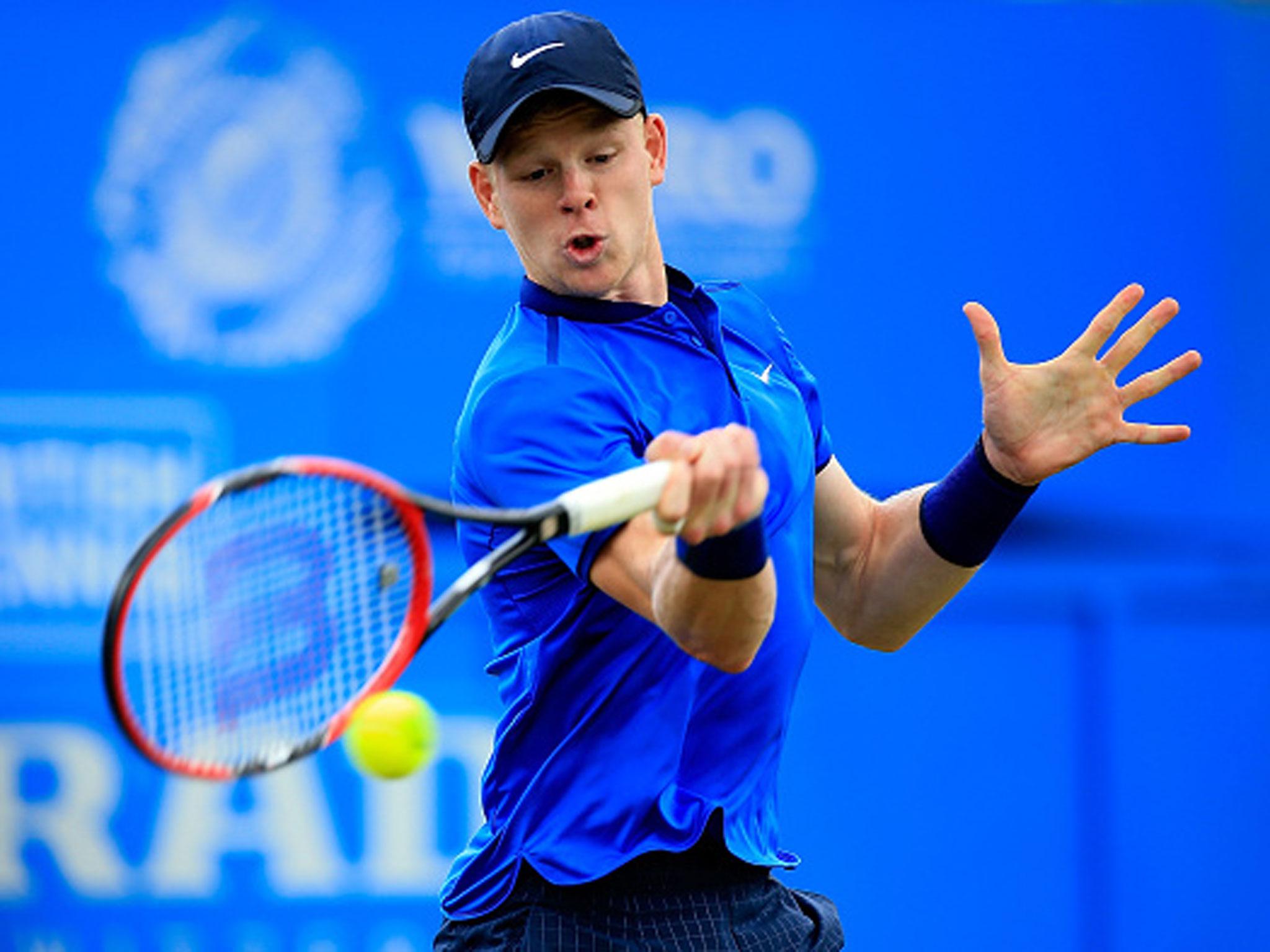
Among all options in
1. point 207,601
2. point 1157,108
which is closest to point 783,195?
point 1157,108

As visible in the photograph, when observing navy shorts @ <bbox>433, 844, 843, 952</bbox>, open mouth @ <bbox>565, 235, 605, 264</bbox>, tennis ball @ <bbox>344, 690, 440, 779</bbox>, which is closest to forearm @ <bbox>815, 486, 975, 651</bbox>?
navy shorts @ <bbox>433, 844, 843, 952</bbox>

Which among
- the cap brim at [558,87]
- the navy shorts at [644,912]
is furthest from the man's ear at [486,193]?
the navy shorts at [644,912]

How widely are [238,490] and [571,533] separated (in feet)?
1.20

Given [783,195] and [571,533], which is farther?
[783,195]

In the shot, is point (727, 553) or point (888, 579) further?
point (888, 579)

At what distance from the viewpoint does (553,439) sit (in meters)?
2.37

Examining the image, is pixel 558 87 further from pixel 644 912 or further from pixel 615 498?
pixel 644 912

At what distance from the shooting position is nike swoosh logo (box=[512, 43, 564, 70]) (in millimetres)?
2537

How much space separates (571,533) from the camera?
2189 mm

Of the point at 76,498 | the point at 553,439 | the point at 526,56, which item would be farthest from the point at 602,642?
the point at 76,498

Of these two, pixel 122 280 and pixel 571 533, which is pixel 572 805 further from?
pixel 122 280

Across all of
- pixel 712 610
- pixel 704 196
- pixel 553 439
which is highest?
pixel 704 196

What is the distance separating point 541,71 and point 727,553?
0.74m

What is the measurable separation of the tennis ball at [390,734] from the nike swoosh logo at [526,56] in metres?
0.83
